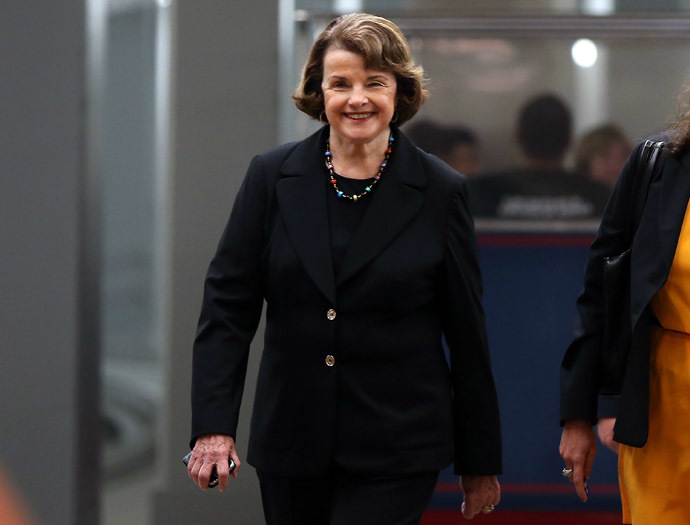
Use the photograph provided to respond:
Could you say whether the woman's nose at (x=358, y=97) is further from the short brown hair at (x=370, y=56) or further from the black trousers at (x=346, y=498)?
the black trousers at (x=346, y=498)

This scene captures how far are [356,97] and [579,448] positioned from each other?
0.98 m

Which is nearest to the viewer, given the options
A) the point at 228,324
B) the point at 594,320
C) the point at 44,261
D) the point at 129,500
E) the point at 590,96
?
the point at 228,324

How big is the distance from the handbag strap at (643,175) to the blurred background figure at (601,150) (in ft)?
5.29

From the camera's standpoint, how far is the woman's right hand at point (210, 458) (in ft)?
8.52

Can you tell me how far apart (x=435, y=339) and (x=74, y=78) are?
1106mm

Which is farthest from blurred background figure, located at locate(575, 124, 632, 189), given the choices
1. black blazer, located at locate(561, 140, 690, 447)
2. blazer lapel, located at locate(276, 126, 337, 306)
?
blazer lapel, located at locate(276, 126, 337, 306)

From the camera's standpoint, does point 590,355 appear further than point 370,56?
Yes

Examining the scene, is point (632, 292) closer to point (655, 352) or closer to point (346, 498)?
point (655, 352)

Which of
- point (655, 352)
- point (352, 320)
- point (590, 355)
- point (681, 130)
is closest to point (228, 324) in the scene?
point (352, 320)

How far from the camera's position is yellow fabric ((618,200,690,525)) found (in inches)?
102

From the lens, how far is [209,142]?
442 centimetres

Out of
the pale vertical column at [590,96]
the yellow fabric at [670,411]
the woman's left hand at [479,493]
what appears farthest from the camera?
the pale vertical column at [590,96]

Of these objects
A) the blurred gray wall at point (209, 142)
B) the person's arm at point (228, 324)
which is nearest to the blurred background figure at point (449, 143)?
the blurred gray wall at point (209, 142)

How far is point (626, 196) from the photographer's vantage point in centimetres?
274
